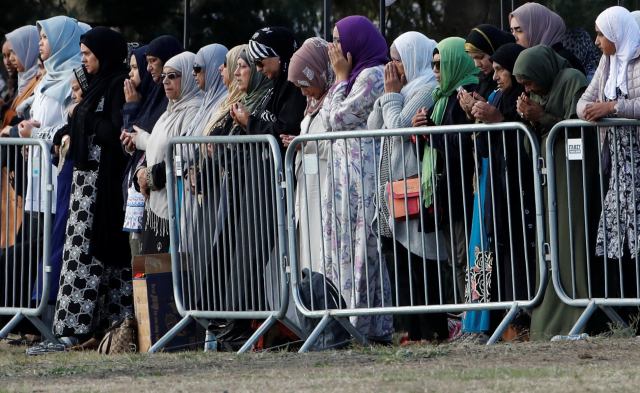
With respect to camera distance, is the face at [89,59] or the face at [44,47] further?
the face at [44,47]

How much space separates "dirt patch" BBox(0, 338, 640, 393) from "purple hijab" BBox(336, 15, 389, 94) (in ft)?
6.09

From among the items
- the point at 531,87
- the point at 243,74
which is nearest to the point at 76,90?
the point at 243,74

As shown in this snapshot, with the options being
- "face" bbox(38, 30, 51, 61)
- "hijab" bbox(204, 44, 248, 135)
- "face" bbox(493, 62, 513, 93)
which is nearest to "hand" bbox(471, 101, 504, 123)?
"face" bbox(493, 62, 513, 93)

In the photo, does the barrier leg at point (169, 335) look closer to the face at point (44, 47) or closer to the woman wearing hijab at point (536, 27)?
the woman wearing hijab at point (536, 27)

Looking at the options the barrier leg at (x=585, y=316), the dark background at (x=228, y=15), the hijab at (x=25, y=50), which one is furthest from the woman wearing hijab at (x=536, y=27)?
the dark background at (x=228, y=15)

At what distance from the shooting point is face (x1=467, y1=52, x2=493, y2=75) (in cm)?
685

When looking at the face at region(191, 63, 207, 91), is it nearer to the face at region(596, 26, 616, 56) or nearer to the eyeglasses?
the eyeglasses

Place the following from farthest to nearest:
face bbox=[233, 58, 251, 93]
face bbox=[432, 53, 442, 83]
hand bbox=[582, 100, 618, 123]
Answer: face bbox=[233, 58, 251, 93] < face bbox=[432, 53, 442, 83] < hand bbox=[582, 100, 618, 123]

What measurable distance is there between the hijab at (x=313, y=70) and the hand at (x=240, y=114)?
0.37 m

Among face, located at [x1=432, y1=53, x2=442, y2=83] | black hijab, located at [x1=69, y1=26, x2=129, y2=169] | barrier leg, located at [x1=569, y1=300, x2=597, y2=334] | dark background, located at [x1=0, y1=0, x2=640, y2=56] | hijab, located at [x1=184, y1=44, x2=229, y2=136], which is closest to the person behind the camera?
barrier leg, located at [x1=569, y1=300, x2=597, y2=334]

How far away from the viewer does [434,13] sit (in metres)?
12.1

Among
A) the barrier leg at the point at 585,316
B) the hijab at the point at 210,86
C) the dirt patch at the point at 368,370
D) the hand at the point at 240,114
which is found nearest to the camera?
the dirt patch at the point at 368,370

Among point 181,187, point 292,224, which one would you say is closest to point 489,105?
point 292,224

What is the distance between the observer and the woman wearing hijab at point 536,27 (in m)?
6.99
